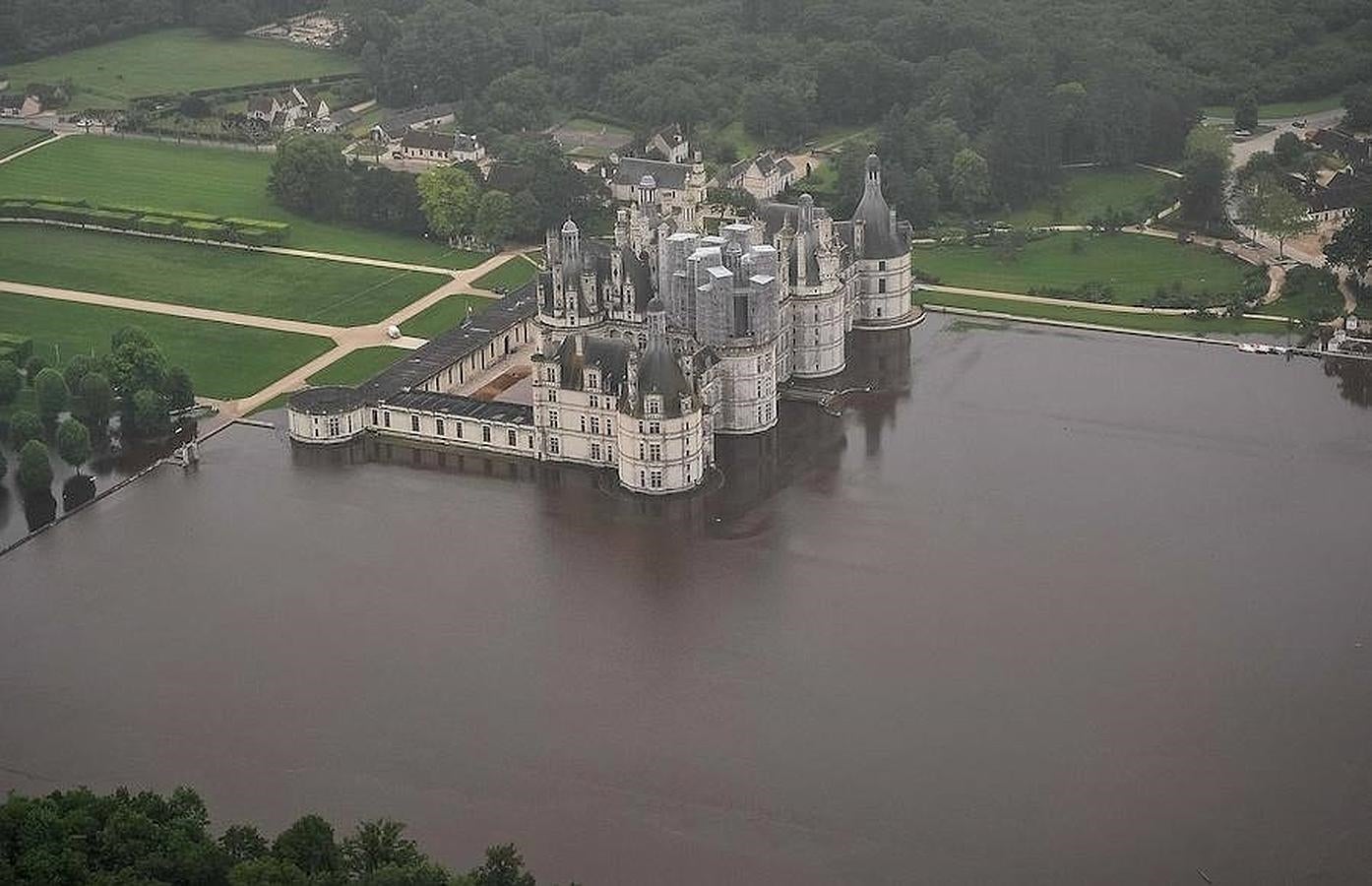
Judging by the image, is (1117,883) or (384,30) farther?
(384,30)

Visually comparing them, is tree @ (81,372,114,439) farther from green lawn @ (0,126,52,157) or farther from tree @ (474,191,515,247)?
green lawn @ (0,126,52,157)

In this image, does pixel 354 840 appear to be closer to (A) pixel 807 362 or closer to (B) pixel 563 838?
(B) pixel 563 838

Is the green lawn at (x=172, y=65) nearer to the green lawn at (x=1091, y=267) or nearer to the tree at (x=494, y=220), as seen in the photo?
the tree at (x=494, y=220)

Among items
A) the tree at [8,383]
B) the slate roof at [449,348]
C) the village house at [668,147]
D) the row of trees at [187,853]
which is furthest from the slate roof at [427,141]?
the row of trees at [187,853]

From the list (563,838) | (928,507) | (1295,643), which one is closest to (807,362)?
(928,507)

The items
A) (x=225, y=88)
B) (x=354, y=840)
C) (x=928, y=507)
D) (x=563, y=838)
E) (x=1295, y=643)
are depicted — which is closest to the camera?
(x=354, y=840)

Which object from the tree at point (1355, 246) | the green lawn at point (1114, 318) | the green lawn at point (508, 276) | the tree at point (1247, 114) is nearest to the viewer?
the green lawn at point (1114, 318)

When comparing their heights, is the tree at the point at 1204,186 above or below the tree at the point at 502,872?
above
